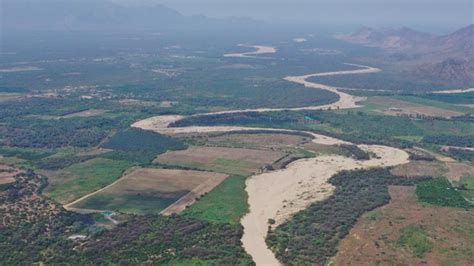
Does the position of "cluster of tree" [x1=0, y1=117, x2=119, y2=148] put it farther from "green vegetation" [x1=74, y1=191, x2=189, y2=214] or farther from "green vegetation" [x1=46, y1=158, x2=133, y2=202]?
"green vegetation" [x1=74, y1=191, x2=189, y2=214]

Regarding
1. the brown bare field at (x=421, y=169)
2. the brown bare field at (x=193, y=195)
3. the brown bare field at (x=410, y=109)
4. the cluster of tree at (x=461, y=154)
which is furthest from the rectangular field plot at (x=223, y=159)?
the brown bare field at (x=410, y=109)

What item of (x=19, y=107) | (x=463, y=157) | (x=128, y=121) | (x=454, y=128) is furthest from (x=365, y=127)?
(x=19, y=107)

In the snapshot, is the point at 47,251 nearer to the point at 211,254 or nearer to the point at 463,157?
the point at 211,254

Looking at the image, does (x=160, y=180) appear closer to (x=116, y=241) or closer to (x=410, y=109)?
(x=116, y=241)

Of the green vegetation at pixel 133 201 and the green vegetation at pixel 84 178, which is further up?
the green vegetation at pixel 133 201

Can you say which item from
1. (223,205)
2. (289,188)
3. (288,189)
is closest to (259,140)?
(289,188)

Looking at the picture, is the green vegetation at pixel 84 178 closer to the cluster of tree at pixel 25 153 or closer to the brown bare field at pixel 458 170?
the cluster of tree at pixel 25 153

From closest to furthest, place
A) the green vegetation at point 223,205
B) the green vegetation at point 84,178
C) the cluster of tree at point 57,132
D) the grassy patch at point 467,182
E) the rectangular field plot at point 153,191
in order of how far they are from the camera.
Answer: the green vegetation at point 223,205 < the rectangular field plot at point 153,191 < the green vegetation at point 84,178 < the grassy patch at point 467,182 < the cluster of tree at point 57,132
